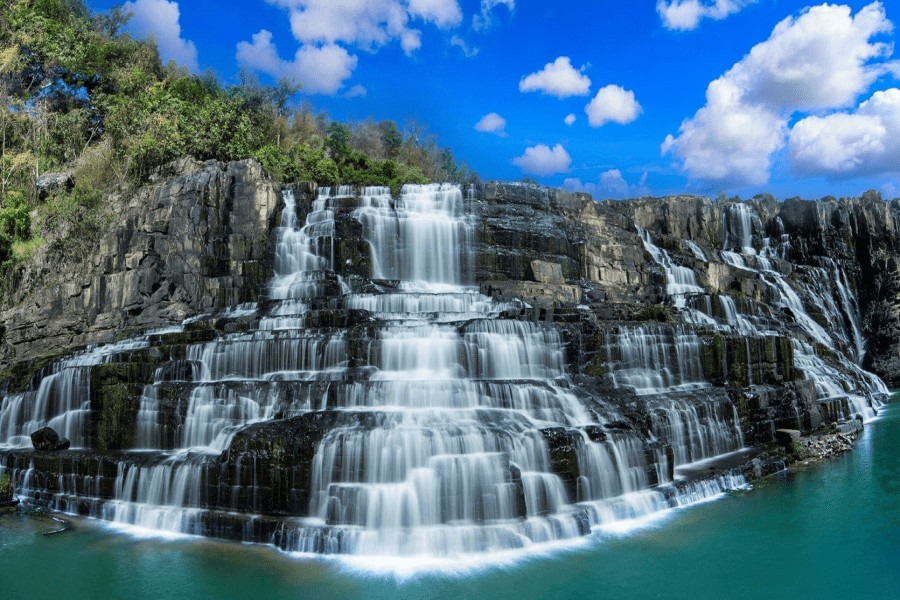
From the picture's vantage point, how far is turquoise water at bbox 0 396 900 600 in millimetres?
8367

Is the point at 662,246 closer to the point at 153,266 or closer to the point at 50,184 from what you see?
the point at 153,266

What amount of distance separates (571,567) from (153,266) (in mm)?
19045

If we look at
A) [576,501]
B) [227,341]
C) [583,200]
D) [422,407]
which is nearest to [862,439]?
[576,501]

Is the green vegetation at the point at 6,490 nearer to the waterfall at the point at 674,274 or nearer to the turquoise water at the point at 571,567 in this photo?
the turquoise water at the point at 571,567

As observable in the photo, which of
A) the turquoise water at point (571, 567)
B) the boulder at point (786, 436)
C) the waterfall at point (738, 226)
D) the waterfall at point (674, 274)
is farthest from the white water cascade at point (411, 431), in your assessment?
the waterfall at point (738, 226)

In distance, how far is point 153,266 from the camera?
71.8 ft

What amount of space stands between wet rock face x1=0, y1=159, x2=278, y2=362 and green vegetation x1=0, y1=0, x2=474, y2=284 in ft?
6.72

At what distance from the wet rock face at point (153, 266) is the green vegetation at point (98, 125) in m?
2.05

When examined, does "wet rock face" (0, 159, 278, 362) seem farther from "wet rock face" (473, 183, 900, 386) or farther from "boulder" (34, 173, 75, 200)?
"wet rock face" (473, 183, 900, 386)

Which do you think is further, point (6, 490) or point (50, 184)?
point (50, 184)

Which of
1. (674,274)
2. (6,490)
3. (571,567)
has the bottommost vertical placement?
(571,567)

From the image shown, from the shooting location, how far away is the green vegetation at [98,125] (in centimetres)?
2619

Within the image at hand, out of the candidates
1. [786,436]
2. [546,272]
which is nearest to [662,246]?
[546,272]

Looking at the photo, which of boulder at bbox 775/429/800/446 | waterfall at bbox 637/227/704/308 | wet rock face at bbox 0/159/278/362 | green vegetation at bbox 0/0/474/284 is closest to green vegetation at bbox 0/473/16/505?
wet rock face at bbox 0/159/278/362
